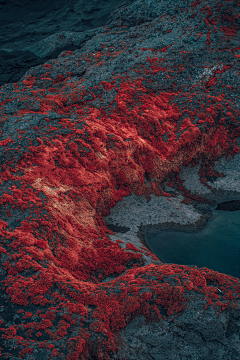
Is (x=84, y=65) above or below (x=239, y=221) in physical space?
above

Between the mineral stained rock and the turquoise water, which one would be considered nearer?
the mineral stained rock

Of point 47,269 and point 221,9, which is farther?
point 221,9

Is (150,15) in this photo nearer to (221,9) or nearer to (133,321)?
(221,9)

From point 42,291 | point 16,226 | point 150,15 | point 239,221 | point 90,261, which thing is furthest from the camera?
point 150,15

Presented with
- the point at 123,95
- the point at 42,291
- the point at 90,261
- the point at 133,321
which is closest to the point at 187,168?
the point at 123,95

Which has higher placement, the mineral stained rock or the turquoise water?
the mineral stained rock

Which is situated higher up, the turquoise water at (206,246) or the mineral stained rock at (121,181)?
the mineral stained rock at (121,181)
